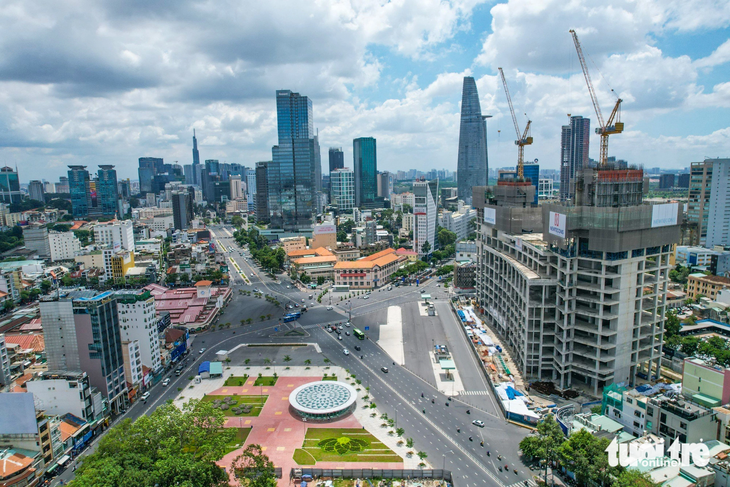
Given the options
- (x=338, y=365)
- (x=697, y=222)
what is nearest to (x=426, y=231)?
(x=697, y=222)

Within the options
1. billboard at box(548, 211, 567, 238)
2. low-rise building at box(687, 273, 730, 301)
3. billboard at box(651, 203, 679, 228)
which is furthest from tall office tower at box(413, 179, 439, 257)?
billboard at box(651, 203, 679, 228)

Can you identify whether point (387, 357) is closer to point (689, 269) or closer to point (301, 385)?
point (301, 385)

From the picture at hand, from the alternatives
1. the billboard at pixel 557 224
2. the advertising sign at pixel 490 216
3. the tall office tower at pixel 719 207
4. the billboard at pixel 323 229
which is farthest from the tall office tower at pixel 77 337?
the tall office tower at pixel 719 207

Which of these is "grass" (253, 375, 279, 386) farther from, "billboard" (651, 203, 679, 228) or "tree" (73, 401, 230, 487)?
"billboard" (651, 203, 679, 228)

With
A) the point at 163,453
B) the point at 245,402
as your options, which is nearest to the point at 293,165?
the point at 245,402

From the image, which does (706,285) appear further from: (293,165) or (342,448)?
(293,165)

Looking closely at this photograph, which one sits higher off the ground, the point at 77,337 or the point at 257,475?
the point at 77,337
